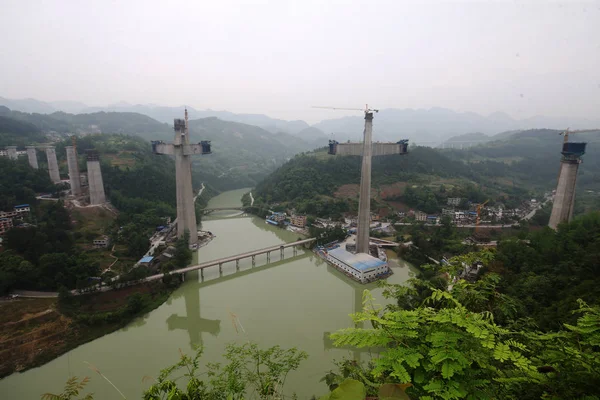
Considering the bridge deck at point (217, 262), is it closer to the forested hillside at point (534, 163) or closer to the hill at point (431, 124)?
the forested hillside at point (534, 163)

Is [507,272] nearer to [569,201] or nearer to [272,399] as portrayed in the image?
[569,201]

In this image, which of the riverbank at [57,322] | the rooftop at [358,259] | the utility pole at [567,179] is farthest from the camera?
the utility pole at [567,179]

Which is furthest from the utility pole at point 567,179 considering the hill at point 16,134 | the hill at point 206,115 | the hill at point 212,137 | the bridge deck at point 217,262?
the hill at point 206,115

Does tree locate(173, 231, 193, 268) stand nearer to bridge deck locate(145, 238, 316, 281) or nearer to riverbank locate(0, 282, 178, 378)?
bridge deck locate(145, 238, 316, 281)

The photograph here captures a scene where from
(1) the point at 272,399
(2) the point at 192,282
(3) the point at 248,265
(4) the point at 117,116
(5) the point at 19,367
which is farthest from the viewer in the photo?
(4) the point at 117,116

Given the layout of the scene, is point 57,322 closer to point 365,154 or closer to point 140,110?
point 365,154

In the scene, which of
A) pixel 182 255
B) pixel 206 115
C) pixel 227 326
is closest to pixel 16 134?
pixel 182 255

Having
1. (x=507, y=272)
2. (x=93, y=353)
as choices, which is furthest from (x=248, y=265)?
(x=507, y=272)

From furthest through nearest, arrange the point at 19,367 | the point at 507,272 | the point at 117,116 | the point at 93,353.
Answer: the point at 117,116
the point at 507,272
the point at 93,353
the point at 19,367
